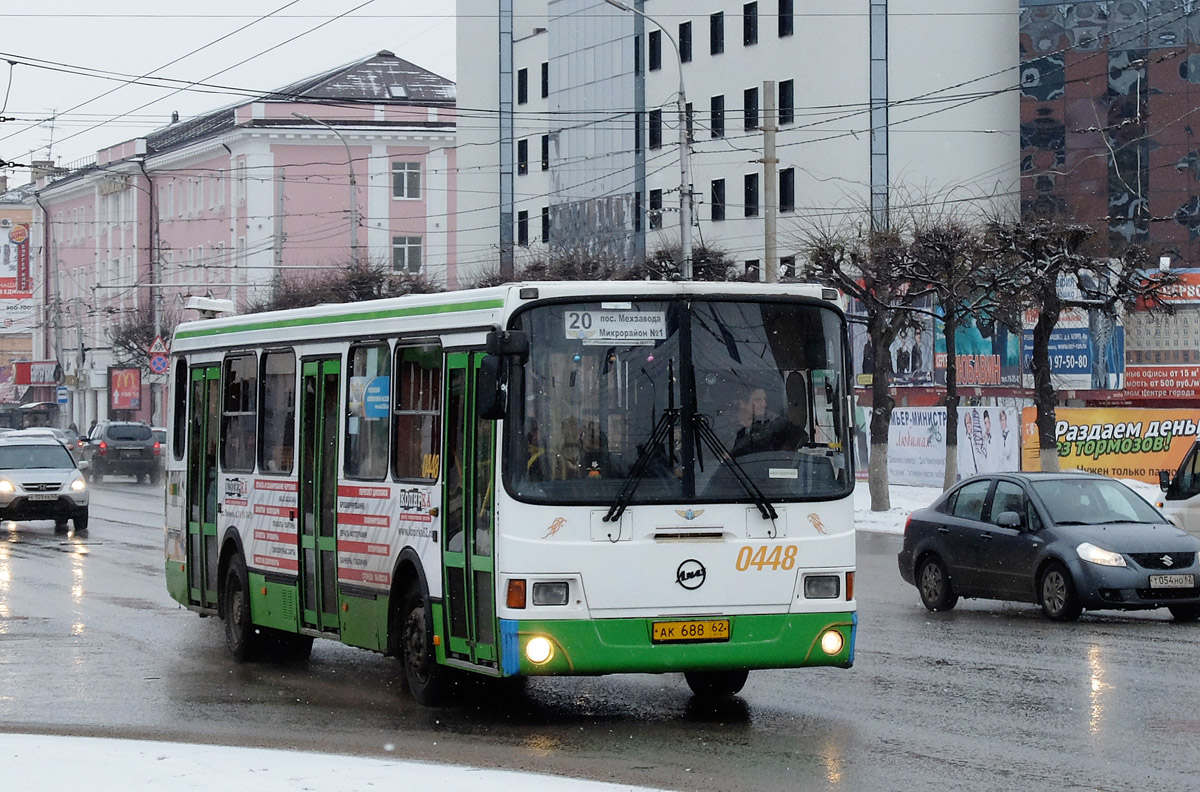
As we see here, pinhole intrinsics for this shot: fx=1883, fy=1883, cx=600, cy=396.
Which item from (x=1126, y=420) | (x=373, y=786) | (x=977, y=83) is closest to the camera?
(x=373, y=786)

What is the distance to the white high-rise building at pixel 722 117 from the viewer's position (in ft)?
208

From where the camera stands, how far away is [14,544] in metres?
29.0

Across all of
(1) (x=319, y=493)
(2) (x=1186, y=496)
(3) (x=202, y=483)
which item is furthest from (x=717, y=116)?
(1) (x=319, y=493)

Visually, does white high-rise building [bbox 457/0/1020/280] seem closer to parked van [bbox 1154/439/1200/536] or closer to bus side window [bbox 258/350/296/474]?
parked van [bbox 1154/439/1200/536]

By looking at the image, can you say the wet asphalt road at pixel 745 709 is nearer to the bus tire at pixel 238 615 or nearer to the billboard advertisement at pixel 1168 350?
the bus tire at pixel 238 615

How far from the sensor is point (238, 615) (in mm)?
14680

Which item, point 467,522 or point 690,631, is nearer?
point 690,631

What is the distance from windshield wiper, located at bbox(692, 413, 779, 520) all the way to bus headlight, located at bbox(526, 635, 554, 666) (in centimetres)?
133

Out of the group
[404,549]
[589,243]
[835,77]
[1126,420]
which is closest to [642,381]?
[404,549]

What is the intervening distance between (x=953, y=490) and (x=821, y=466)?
842cm

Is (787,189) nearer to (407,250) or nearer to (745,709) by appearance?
(407,250)

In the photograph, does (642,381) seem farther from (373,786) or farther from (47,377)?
(47,377)

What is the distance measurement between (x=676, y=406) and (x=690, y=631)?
1.27 metres

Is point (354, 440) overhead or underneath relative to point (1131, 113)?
underneath
